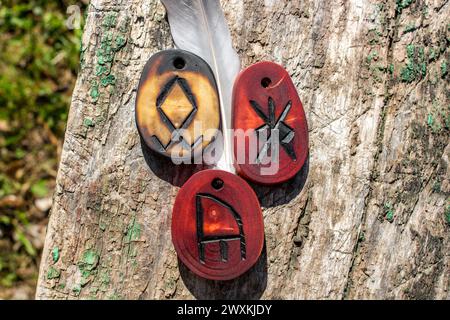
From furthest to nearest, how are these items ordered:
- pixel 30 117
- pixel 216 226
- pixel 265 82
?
pixel 30 117
pixel 265 82
pixel 216 226

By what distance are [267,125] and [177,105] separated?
0.95 feet

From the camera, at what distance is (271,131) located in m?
1.83

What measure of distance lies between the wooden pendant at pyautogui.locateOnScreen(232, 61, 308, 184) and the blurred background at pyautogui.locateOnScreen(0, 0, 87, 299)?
53.7 inches

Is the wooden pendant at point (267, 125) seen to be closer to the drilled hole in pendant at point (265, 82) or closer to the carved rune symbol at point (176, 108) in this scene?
the drilled hole in pendant at point (265, 82)

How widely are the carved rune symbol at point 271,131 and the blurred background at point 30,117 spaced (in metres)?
1.42

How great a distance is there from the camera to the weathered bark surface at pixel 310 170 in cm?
182

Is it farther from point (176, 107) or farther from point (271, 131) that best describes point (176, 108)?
point (271, 131)

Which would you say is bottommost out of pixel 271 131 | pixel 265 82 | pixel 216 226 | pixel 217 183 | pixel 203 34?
pixel 216 226

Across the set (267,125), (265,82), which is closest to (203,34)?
(265,82)

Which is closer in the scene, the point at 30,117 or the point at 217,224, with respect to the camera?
the point at 217,224

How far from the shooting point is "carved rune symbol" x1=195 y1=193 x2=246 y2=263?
5.70 ft

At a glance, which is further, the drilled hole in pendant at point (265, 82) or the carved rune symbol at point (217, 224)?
the drilled hole in pendant at point (265, 82)

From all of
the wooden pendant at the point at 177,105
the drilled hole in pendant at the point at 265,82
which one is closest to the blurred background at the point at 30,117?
the wooden pendant at the point at 177,105

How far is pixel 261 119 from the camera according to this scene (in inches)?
71.9
